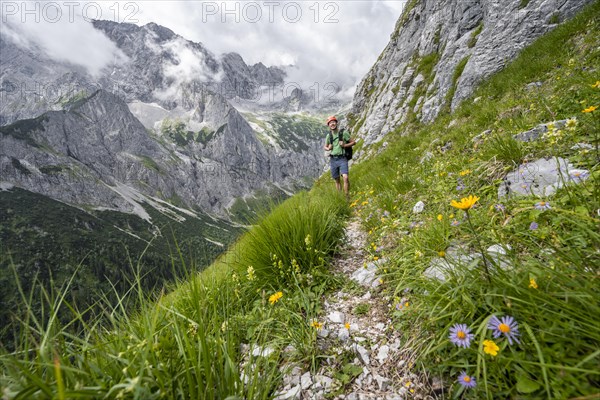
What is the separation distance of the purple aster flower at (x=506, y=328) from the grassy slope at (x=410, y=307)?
63 millimetres

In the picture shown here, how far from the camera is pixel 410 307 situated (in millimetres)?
2975

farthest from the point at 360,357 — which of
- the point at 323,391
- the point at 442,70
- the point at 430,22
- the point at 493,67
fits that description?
the point at 430,22

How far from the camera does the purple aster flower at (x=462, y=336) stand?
79.6 inches

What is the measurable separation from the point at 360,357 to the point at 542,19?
2167 cm

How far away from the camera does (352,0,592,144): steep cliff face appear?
53.6 feet

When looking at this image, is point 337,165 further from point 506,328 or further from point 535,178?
point 506,328

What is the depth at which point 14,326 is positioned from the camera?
1984 millimetres

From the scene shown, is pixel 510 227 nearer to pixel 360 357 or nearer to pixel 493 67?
pixel 360 357

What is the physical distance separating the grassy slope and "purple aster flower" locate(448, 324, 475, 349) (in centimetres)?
11

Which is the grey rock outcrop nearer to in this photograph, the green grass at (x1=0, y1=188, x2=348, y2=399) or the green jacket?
the green grass at (x1=0, y1=188, x2=348, y2=399)

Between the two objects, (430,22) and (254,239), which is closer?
(254,239)

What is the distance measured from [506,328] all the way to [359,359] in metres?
1.55

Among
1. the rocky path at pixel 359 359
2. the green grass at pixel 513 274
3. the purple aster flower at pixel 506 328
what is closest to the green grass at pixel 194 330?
the rocky path at pixel 359 359

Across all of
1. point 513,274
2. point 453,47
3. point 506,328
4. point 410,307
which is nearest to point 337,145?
point 410,307
